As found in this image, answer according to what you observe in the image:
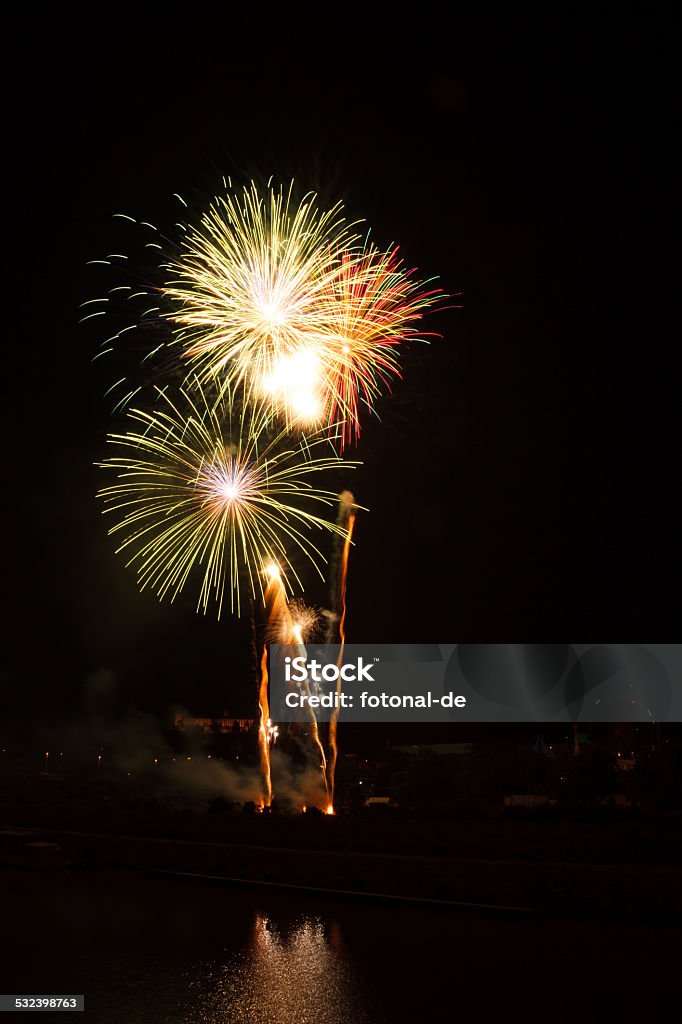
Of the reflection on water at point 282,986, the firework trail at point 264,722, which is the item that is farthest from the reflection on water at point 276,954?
the firework trail at point 264,722

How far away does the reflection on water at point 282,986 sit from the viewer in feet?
26.6

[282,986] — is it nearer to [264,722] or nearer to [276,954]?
[276,954]

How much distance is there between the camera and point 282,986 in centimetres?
911

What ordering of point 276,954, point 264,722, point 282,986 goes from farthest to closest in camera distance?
point 264,722
point 276,954
point 282,986

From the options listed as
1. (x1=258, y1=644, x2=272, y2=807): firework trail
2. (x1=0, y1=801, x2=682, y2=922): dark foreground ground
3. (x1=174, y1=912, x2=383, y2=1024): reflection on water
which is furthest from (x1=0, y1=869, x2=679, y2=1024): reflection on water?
(x1=258, y1=644, x2=272, y2=807): firework trail

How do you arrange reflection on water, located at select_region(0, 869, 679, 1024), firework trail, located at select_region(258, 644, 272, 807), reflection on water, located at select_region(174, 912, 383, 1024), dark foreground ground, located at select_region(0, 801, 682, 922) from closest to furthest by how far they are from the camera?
reflection on water, located at select_region(174, 912, 383, 1024)
reflection on water, located at select_region(0, 869, 679, 1024)
dark foreground ground, located at select_region(0, 801, 682, 922)
firework trail, located at select_region(258, 644, 272, 807)

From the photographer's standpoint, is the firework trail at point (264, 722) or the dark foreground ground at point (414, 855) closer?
the dark foreground ground at point (414, 855)

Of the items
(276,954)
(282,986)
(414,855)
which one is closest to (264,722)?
(414,855)

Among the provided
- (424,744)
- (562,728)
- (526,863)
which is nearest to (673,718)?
(562,728)

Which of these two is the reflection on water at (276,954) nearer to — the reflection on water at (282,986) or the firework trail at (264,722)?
the reflection on water at (282,986)

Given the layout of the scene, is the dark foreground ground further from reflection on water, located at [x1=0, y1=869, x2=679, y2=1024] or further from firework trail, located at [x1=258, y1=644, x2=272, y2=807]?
firework trail, located at [x1=258, y1=644, x2=272, y2=807]

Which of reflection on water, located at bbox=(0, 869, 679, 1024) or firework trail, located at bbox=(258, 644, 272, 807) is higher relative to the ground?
firework trail, located at bbox=(258, 644, 272, 807)

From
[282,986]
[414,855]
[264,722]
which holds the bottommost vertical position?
[282,986]

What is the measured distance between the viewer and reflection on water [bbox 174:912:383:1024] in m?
8.10
